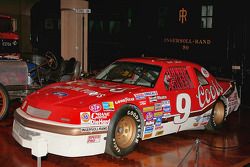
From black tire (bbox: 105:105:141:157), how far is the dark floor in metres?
0.17

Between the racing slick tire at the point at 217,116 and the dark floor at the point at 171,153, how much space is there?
141 millimetres

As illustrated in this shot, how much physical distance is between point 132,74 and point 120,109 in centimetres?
136

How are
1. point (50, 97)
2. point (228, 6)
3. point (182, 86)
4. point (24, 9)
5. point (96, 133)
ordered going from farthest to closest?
point (24, 9)
point (228, 6)
point (182, 86)
point (50, 97)
point (96, 133)

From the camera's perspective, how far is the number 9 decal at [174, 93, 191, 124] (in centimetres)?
603

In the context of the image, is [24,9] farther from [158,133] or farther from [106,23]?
[158,133]

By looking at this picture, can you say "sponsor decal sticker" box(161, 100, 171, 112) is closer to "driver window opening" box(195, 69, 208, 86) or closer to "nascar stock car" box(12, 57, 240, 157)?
"nascar stock car" box(12, 57, 240, 157)

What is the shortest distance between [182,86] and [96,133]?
2.04 meters

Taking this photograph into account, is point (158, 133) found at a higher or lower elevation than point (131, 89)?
lower

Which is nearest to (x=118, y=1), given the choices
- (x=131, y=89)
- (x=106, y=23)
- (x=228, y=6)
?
(x=106, y=23)

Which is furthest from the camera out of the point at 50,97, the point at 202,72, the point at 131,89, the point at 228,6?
the point at 228,6

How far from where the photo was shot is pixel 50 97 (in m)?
5.26

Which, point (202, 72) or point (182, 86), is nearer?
point (182, 86)

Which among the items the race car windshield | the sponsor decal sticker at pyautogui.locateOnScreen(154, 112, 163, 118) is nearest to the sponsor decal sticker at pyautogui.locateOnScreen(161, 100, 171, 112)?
the sponsor decal sticker at pyautogui.locateOnScreen(154, 112, 163, 118)

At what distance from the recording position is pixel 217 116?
7.13 metres
